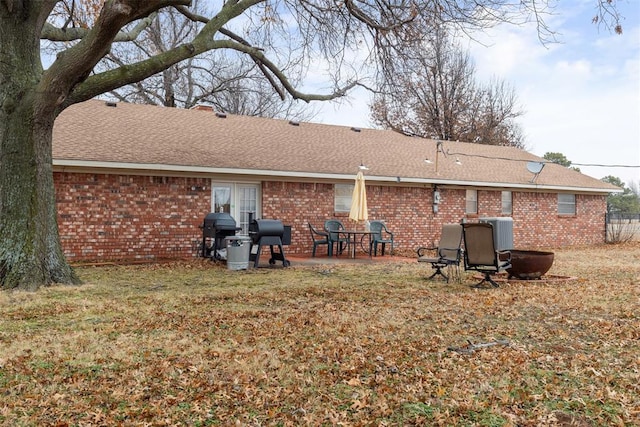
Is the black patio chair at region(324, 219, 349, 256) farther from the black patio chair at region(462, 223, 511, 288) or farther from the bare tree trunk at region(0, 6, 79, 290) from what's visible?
the bare tree trunk at region(0, 6, 79, 290)

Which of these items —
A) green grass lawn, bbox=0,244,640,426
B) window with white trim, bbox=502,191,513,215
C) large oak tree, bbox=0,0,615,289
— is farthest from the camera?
window with white trim, bbox=502,191,513,215

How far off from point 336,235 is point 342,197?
1.62 metres

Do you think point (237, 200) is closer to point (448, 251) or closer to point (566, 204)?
point (448, 251)

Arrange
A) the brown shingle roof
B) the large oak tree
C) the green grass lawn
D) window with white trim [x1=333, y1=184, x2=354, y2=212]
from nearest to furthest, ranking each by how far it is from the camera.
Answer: the green grass lawn < the large oak tree < the brown shingle roof < window with white trim [x1=333, y1=184, x2=354, y2=212]

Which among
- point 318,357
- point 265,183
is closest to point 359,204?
point 265,183

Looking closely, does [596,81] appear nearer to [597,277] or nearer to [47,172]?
[597,277]

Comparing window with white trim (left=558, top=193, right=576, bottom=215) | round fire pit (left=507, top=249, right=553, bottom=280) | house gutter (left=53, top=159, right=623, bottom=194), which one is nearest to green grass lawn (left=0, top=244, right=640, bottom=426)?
round fire pit (left=507, top=249, right=553, bottom=280)

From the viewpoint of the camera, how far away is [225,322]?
5789 mm

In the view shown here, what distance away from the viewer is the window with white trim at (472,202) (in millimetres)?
17462

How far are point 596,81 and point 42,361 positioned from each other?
1301 cm

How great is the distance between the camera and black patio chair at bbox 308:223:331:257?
13773 millimetres

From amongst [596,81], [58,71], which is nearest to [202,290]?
[58,71]

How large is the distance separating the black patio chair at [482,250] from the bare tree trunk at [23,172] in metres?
6.49

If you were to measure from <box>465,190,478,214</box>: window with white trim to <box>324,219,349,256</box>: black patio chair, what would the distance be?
5.02 meters
